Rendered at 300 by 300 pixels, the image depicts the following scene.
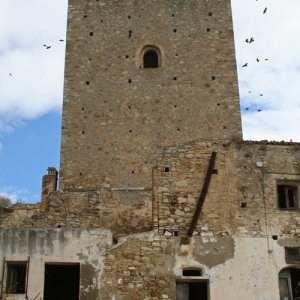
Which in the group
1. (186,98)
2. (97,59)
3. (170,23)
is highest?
(170,23)

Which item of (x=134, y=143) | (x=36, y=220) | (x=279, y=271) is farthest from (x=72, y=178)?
(x=279, y=271)

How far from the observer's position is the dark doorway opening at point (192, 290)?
533 inches

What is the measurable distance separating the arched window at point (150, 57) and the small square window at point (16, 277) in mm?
10756

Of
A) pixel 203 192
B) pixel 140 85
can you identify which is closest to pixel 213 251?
pixel 203 192

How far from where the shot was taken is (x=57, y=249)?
13.6 m

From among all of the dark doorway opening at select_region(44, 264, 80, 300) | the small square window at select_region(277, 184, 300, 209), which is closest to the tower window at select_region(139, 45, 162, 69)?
the small square window at select_region(277, 184, 300, 209)

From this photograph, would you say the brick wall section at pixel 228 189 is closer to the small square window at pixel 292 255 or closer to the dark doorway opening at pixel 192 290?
the small square window at pixel 292 255

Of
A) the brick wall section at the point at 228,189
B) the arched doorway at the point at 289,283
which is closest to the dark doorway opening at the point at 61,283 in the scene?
the brick wall section at the point at 228,189

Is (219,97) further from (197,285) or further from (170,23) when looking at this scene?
(197,285)

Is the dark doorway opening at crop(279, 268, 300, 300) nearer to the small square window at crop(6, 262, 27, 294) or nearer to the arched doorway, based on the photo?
the arched doorway

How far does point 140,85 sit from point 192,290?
32.2ft

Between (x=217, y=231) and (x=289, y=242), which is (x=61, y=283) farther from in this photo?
(x=289, y=242)

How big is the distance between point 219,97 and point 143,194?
18.0 ft

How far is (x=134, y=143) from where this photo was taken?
20.6 metres
